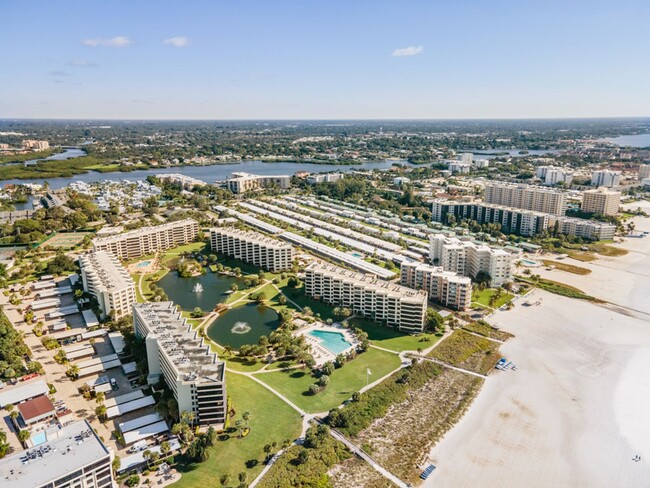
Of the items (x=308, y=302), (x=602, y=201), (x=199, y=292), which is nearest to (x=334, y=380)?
(x=308, y=302)

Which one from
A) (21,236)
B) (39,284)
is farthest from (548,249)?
(21,236)

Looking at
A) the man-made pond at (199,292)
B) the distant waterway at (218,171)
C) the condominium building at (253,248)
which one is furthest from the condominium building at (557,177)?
the man-made pond at (199,292)

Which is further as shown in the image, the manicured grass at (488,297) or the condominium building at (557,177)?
the condominium building at (557,177)

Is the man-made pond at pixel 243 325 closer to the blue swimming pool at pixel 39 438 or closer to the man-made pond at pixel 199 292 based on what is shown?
the man-made pond at pixel 199 292

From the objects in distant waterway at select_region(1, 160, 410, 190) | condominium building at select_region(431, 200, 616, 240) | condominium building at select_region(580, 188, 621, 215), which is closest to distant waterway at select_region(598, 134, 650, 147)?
distant waterway at select_region(1, 160, 410, 190)

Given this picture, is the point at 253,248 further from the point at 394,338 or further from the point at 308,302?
the point at 394,338

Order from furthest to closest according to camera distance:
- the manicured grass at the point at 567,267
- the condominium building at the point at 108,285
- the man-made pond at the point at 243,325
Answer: the manicured grass at the point at 567,267 → the condominium building at the point at 108,285 → the man-made pond at the point at 243,325
